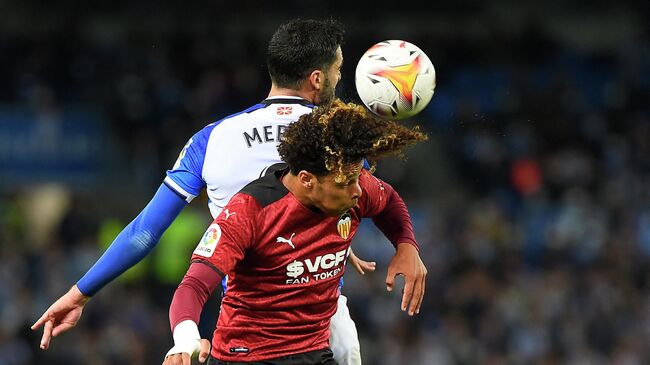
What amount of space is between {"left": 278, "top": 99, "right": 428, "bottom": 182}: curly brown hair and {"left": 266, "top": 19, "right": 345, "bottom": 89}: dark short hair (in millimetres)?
665

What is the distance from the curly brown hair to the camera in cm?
407

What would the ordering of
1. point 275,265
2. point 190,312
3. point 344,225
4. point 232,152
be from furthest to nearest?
point 232,152 < point 344,225 < point 275,265 < point 190,312

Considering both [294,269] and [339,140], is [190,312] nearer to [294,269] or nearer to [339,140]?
[294,269]

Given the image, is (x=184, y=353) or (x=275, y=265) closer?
(x=184, y=353)

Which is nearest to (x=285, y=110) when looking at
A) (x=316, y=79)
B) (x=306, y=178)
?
(x=316, y=79)

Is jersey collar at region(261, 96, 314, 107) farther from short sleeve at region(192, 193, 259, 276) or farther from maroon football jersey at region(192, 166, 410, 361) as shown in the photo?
short sleeve at region(192, 193, 259, 276)

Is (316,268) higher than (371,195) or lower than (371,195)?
lower

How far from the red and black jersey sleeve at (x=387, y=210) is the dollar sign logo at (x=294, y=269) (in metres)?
0.38

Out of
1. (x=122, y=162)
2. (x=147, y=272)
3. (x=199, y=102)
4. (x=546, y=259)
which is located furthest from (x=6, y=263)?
(x=546, y=259)

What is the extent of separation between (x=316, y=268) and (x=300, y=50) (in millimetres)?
964

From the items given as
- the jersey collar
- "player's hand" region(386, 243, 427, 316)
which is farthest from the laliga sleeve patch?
the jersey collar

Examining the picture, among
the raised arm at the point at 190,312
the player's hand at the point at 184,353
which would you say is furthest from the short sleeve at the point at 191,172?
the player's hand at the point at 184,353

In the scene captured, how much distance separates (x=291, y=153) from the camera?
13.6 feet

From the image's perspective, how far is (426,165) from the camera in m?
15.4
